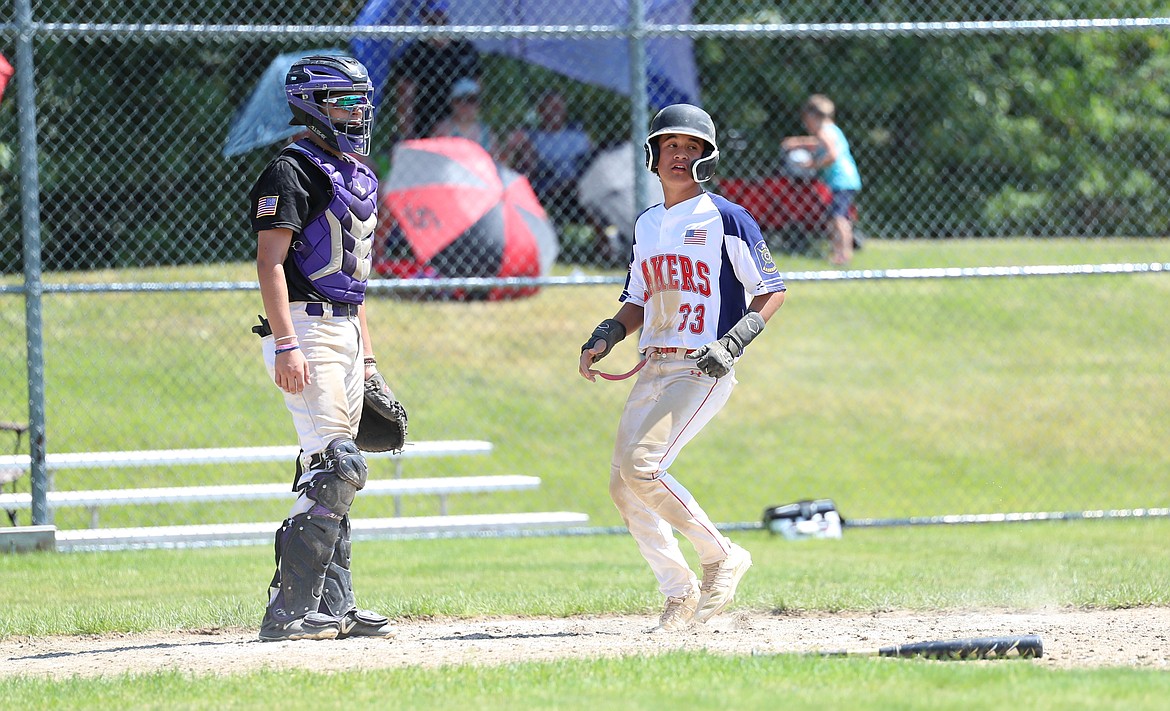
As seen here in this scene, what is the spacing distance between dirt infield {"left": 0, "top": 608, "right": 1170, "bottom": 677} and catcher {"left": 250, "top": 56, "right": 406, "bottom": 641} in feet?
0.80

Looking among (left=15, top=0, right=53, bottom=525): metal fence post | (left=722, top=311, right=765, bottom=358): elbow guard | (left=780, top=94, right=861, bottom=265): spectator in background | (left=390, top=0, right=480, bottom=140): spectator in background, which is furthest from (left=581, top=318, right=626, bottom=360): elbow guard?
(left=390, top=0, right=480, bottom=140): spectator in background

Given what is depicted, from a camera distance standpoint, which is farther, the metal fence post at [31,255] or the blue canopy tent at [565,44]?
the blue canopy tent at [565,44]

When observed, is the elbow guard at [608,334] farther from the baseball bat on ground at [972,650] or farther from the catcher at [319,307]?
the baseball bat on ground at [972,650]

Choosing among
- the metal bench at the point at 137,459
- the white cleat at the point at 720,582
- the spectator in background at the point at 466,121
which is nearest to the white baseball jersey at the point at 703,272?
the white cleat at the point at 720,582

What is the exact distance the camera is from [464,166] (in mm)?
13008

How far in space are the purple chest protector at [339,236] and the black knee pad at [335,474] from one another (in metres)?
0.58

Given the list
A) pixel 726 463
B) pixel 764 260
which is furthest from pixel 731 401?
pixel 764 260

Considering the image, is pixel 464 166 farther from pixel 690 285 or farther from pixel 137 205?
pixel 690 285

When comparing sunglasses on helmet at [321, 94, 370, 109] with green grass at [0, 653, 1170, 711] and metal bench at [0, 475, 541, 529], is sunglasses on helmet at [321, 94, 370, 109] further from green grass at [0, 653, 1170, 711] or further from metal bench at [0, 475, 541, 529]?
metal bench at [0, 475, 541, 529]

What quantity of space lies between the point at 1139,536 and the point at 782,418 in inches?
147

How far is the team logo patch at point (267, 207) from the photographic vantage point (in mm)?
5352

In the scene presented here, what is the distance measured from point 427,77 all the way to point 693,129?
8106mm

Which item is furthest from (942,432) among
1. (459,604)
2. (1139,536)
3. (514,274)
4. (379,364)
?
(459,604)

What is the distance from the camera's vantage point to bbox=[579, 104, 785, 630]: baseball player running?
5621 millimetres
